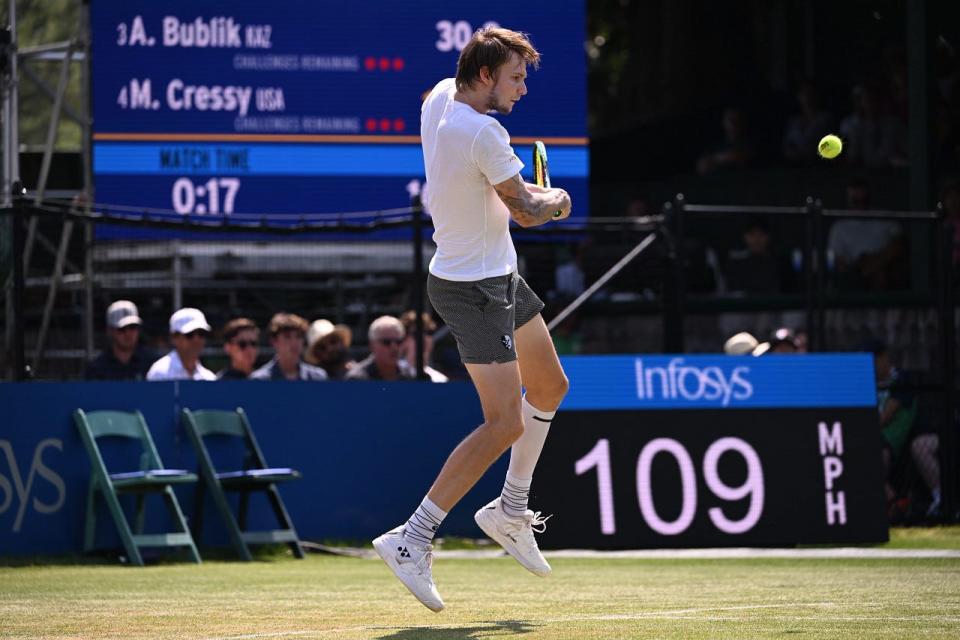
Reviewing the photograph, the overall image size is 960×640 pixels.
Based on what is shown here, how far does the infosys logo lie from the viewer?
451 inches

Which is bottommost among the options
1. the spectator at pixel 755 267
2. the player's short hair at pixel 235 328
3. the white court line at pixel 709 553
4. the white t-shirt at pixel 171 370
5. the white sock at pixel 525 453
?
the white court line at pixel 709 553

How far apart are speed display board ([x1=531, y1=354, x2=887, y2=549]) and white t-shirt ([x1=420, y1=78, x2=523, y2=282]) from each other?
4.39 m

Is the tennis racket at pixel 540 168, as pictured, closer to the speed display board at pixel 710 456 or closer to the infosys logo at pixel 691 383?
the speed display board at pixel 710 456

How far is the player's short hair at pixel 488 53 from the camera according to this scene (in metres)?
6.77

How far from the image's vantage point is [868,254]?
1581 cm

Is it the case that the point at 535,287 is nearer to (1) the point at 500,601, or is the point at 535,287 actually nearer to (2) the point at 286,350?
(2) the point at 286,350

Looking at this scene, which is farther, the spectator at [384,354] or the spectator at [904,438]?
the spectator at [904,438]

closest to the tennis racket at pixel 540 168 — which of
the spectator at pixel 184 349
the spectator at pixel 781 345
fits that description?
the spectator at pixel 184 349

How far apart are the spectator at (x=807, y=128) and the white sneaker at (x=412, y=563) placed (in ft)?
46.3

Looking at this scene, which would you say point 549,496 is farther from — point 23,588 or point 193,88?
point 193,88

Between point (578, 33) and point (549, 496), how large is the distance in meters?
5.58

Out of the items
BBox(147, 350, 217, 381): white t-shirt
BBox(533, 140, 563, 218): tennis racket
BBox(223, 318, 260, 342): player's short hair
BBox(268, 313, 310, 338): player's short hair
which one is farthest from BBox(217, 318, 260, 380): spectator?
BBox(533, 140, 563, 218): tennis racket

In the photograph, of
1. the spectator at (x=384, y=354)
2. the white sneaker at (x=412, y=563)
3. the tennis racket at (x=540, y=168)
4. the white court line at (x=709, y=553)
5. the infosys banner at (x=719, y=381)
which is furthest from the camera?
the spectator at (x=384, y=354)

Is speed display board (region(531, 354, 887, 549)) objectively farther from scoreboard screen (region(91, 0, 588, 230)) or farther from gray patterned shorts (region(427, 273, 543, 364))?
gray patterned shorts (region(427, 273, 543, 364))
